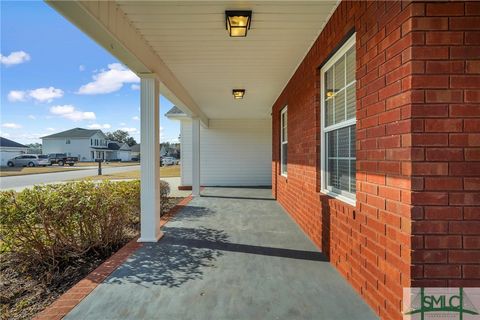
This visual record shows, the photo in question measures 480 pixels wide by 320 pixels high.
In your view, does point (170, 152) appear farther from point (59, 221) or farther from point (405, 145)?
point (405, 145)

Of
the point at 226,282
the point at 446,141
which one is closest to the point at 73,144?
the point at 226,282

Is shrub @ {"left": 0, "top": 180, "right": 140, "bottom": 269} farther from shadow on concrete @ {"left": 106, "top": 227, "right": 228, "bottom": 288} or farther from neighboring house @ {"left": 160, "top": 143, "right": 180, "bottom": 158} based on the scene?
neighboring house @ {"left": 160, "top": 143, "right": 180, "bottom": 158}

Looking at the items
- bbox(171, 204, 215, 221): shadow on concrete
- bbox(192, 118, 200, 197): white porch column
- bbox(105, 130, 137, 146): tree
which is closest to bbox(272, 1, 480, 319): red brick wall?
bbox(171, 204, 215, 221): shadow on concrete

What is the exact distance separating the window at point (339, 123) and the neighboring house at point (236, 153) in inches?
308

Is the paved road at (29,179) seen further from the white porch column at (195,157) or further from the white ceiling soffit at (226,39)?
the white ceiling soffit at (226,39)

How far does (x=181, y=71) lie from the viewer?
5.29 metres

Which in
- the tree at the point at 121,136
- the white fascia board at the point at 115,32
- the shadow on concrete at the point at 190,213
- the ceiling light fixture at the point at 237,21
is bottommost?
the shadow on concrete at the point at 190,213

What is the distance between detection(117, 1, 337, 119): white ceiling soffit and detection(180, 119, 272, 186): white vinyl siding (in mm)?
5279

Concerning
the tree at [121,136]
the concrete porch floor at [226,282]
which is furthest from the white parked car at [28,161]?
the tree at [121,136]

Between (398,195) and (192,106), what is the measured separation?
6.69 meters

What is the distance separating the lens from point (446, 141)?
180 centimetres

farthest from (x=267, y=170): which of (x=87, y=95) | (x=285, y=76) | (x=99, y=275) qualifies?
(x=87, y=95)

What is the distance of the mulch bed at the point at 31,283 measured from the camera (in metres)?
2.55

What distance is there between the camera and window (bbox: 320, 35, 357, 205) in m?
3.07
